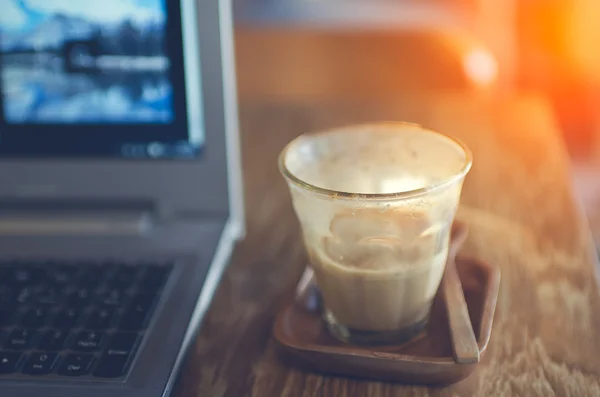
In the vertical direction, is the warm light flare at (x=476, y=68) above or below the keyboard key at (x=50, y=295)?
below

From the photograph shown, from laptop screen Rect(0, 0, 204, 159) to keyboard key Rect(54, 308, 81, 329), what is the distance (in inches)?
6.5

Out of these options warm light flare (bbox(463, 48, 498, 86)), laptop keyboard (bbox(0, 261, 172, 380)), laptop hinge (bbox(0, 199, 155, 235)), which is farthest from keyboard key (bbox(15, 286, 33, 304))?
warm light flare (bbox(463, 48, 498, 86))

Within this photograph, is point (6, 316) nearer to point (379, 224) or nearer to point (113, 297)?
point (113, 297)

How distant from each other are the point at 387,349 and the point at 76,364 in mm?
186

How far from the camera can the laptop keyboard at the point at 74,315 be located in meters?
0.40

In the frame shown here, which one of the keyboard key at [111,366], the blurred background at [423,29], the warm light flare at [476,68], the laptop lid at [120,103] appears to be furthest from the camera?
the blurred background at [423,29]

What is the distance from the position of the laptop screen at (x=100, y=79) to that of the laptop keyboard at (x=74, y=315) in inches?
4.6

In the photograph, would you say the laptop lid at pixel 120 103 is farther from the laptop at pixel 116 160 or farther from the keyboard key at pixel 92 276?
the keyboard key at pixel 92 276

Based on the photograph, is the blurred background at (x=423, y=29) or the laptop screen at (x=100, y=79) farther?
the blurred background at (x=423, y=29)

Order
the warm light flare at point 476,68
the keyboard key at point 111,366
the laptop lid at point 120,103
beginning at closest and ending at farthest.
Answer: the keyboard key at point 111,366 → the laptop lid at point 120,103 → the warm light flare at point 476,68

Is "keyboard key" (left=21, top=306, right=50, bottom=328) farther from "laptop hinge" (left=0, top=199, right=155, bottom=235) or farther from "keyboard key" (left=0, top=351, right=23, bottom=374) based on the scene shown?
"laptop hinge" (left=0, top=199, right=155, bottom=235)

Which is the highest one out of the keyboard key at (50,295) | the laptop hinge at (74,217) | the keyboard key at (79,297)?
the keyboard key at (79,297)

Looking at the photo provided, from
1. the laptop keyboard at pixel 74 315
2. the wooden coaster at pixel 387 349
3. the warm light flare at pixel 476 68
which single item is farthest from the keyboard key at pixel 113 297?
the warm light flare at pixel 476 68

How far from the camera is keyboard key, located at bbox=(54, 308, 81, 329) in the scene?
43 centimetres
